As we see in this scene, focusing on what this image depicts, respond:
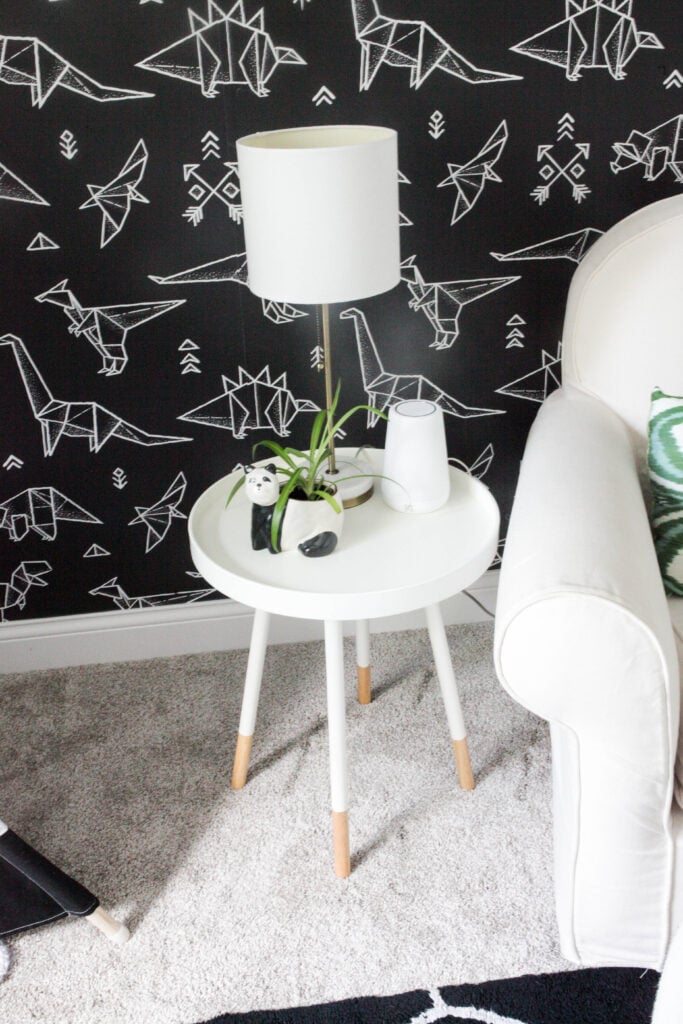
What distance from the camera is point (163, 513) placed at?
75.2 inches

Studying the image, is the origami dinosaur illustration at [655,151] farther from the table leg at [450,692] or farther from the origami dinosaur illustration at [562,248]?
the table leg at [450,692]

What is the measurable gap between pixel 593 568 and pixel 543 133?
90cm

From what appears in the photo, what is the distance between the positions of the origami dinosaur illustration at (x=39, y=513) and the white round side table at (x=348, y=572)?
0.43m

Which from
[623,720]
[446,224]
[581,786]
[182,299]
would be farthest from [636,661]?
[182,299]

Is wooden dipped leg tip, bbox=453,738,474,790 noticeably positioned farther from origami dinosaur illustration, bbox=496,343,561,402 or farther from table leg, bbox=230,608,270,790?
origami dinosaur illustration, bbox=496,343,561,402

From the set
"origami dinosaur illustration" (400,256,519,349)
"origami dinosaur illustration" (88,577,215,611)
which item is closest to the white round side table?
"origami dinosaur illustration" (400,256,519,349)

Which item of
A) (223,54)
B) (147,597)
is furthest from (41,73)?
(147,597)

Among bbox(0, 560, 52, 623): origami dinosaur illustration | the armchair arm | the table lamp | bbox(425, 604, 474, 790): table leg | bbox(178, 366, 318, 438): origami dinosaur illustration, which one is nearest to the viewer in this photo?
the armchair arm

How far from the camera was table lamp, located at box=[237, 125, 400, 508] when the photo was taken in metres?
1.24

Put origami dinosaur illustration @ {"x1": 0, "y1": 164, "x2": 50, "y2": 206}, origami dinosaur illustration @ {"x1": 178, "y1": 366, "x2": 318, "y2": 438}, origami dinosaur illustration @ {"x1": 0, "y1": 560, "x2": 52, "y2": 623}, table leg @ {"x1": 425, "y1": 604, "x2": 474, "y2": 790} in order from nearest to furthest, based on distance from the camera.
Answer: table leg @ {"x1": 425, "y1": 604, "x2": 474, "y2": 790}, origami dinosaur illustration @ {"x1": 0, "y1": 164, "x2": 50, "y2": 206}, origami dinosaur illustration @ {"x1": 178, "y1": 366, "x2": 318, "y2": 438}, origami dinosaur illustration @ {"x1": 0, "y1": 560, "x2": 52, "y2": 623}

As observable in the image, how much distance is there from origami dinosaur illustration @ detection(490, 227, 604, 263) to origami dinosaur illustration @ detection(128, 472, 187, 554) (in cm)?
74

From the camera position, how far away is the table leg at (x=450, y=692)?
1508mm

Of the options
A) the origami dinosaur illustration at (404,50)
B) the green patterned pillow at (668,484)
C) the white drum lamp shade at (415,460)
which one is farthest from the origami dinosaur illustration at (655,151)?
the white drum lamp shade at (415,460)

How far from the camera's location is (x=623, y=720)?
1.13m
